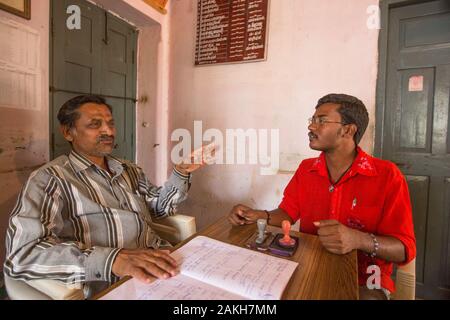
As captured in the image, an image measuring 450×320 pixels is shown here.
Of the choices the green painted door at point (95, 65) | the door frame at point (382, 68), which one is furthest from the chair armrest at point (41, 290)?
the door frame at point (382, 68)

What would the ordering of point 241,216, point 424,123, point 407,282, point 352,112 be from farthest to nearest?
point 424,123 → point 352,112 → point 241,216 → point 407,282

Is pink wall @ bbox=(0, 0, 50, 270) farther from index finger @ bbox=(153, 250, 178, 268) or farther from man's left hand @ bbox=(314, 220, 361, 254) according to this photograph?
man's left hand @ bbox=(314, 220, 361, 254)

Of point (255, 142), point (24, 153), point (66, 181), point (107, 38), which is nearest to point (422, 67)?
point (255, 142)

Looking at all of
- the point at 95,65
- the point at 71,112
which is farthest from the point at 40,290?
the point at 95,65

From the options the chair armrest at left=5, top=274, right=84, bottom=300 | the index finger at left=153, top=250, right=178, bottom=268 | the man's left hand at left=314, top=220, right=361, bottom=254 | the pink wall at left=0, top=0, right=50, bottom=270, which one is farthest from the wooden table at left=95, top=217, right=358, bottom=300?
the pink wall at left=0, top=0, right=50, bottom=270

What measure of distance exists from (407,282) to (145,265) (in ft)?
3.63

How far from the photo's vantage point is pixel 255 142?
2400mm

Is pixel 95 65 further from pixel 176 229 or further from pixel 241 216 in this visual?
pixel 241 216

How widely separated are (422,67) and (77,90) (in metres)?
2.65

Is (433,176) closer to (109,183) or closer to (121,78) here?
(109,183)

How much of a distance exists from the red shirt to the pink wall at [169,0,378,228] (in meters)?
0.89

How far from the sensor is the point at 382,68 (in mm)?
1937

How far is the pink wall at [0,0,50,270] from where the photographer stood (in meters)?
1.49
